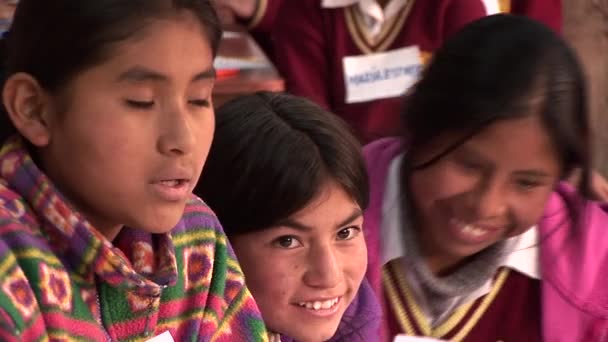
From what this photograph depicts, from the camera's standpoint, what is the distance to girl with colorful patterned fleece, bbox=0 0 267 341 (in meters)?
0.78

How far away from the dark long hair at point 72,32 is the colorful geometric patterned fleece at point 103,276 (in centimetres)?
7

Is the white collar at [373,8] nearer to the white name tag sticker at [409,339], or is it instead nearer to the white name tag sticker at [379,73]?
the white name tag sticker at [379,73]

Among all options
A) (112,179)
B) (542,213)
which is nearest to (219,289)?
(112,179)

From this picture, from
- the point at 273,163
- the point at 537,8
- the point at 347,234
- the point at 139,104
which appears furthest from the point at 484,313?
the point at 537,8

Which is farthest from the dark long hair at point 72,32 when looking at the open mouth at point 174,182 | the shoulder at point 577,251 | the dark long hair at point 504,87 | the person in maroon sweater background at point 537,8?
the person in maroon sweater background at point 537,8

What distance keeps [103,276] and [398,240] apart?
59 cm

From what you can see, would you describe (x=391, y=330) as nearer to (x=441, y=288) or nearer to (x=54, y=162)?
(x=441, y=288)

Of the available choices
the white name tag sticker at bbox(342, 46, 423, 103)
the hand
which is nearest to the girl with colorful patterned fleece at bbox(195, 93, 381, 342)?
the hand

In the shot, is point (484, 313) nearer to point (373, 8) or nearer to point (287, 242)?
point (287, 242)

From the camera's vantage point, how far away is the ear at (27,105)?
0.80 metres

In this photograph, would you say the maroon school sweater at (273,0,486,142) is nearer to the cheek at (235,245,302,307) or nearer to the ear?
the cheek at (235,245,302,307)

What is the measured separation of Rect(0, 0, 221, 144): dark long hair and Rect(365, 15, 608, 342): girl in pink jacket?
20.1 inches

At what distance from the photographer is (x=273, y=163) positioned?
101cm

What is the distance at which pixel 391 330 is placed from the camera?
1.30 m
